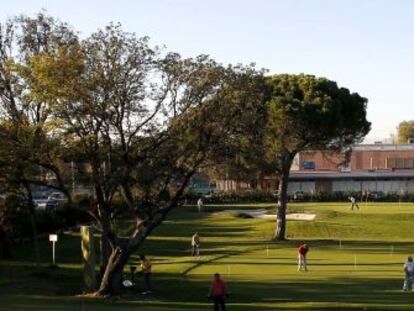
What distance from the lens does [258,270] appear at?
129 feet

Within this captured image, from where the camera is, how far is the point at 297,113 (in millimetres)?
55938

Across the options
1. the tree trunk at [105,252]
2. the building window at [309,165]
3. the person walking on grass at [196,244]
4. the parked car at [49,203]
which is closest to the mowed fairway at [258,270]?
the person walking on grass at [196,244]

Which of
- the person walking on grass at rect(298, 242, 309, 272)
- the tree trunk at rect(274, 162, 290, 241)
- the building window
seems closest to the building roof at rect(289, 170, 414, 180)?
the building window

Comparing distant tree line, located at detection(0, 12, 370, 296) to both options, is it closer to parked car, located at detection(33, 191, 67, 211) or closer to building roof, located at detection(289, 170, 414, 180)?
parked car, located at detection(33, 191, 67, 211)

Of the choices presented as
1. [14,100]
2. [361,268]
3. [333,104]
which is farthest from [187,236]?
[14,100]

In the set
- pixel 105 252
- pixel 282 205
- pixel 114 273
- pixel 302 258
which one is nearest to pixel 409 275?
pixel 302 258

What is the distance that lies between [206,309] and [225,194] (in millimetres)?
→ 82588

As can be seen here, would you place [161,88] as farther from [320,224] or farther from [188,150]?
[320,224]

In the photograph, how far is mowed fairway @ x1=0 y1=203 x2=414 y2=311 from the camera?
2831 cm

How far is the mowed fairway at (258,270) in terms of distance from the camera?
1115 inches

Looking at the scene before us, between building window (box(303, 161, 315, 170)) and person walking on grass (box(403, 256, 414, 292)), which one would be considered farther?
building window (box(303, 161, 315, 170))

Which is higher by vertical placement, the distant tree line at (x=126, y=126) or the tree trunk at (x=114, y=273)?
the distant tree line at (x=126, y=126)

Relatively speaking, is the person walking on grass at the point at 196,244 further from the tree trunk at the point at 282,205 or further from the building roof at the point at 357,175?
the building roof at the point at 357,175

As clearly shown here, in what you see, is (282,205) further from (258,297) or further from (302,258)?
(258,297)
